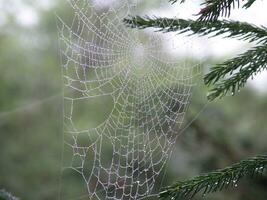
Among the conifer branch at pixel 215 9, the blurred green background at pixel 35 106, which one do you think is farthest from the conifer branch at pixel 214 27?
the blurred green background at pixel 35 106

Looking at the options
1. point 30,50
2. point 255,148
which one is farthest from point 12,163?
point 255,148

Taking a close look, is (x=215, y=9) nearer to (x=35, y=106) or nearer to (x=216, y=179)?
(x=216, y=179)

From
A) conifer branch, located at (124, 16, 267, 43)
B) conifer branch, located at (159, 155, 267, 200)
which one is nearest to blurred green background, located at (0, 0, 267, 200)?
conifer branch, located at (124, 16, 267, 43)

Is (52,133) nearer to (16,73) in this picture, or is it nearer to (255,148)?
(16,73)

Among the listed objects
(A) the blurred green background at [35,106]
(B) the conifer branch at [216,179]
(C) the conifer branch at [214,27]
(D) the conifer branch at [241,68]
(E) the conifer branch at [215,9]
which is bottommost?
(A) the blurred green background at [35,106]

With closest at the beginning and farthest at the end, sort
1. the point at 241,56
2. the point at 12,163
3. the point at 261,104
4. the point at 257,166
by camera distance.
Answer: the point at 257,166, the point at 241,56, the point at 261,104, the point at 12,163

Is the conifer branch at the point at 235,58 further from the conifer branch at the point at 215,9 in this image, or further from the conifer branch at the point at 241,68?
the conifer branch at the point at 215,9

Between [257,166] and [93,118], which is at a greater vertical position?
[257,166]
